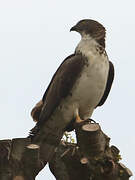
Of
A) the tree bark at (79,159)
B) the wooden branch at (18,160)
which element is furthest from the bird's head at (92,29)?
the wooden branch at (18,160)

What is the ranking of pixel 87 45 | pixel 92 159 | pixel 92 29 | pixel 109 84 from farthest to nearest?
pixel 109 84 → pixel 92 29 → pixel 87 45 → pixel 92 159

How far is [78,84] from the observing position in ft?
23.9

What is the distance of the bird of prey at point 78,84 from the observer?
7250 millimetres

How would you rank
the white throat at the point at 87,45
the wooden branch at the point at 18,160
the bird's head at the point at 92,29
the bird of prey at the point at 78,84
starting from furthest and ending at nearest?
1. the bird's head at the point at 92,29
2. the white throat at the point at 87,45
3. the bird of prey at the point at 78,84
4. the wooden branch at the point at 18,160

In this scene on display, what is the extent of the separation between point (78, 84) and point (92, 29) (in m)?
0.89

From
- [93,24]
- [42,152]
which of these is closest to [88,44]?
[93,24]

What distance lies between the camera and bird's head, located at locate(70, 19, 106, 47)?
759 cm

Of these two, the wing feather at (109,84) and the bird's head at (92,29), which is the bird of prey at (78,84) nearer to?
the bird's head at (92,29)

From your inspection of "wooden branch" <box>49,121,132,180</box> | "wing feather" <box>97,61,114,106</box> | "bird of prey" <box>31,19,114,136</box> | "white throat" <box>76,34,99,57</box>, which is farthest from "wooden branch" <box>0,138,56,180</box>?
"wing feather" <box>97,61,114,106</box>

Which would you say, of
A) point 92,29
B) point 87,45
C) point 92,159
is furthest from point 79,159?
point 92,29

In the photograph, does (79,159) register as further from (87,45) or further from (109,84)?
(109,84)

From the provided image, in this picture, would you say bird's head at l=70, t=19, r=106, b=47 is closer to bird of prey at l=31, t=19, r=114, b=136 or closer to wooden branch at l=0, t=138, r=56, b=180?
bird of prey at l=31, t=19, r=114, b=136

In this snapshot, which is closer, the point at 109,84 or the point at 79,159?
the point at 79,159

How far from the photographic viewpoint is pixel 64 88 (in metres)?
7.25
